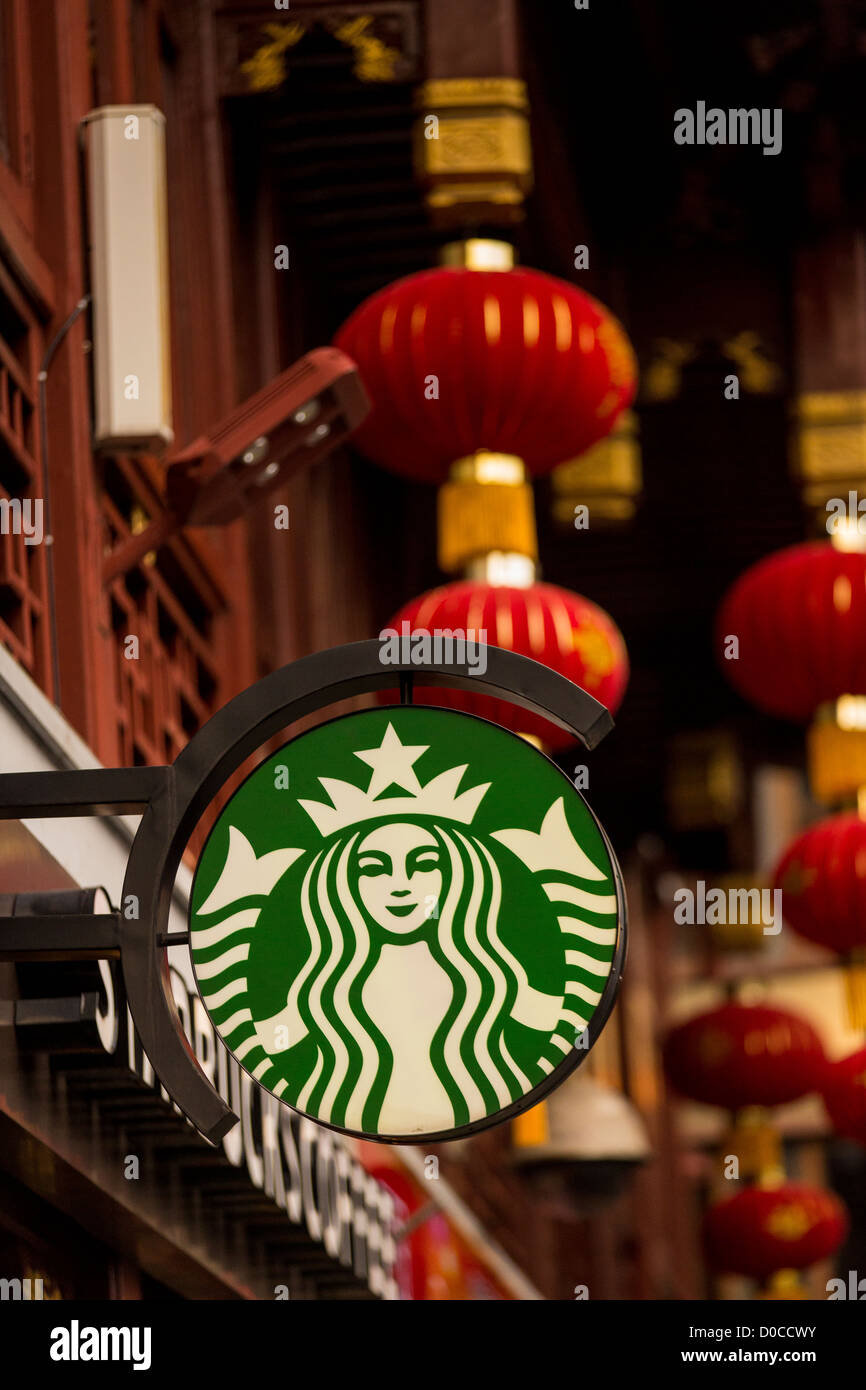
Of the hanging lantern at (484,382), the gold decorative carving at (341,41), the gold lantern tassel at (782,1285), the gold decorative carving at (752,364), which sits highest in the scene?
the gold decorative carving at (341,41)

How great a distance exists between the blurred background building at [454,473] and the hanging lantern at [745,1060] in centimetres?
2

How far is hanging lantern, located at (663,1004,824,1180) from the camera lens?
39.7ft

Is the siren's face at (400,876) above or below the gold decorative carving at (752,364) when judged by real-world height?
below

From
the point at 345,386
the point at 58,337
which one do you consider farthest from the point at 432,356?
the point at 58,337

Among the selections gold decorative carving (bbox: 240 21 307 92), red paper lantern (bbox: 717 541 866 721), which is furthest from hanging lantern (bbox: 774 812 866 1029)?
gold decorative carving (bbox: 240 21 307 92)

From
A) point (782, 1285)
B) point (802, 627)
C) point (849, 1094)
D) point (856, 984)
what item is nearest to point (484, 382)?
point (802, 627)

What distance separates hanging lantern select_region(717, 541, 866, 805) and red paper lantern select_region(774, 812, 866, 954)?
361 mm

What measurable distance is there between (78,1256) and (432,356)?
2981 millimetres

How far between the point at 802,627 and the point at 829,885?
40.4 inches

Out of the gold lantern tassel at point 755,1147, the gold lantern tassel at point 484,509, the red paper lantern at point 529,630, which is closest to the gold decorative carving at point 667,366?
the gold lantern tassel at point 484,509

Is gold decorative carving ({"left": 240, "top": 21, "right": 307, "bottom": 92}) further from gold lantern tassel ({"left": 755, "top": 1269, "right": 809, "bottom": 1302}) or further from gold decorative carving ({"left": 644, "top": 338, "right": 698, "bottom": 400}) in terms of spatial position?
gold lantern tassel ({"left": 755, "top": 1269, "right": 809, "bottom": 1302})

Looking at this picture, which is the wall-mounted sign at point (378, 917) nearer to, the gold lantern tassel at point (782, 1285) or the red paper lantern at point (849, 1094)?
the red paper lantern at point (849, 1094)

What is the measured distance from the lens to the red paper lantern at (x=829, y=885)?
9172mm
